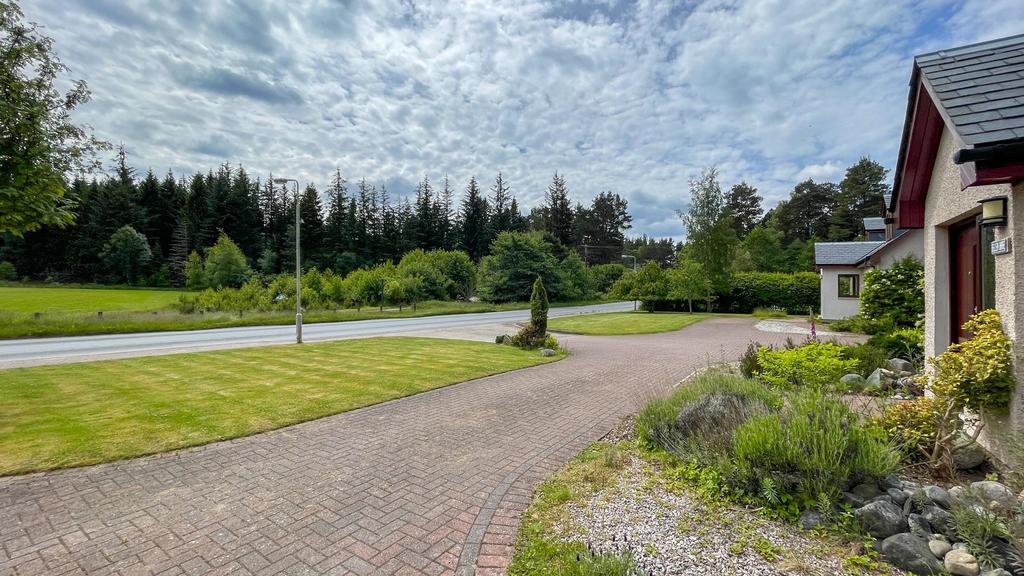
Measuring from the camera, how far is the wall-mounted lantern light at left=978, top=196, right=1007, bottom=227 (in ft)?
13.7

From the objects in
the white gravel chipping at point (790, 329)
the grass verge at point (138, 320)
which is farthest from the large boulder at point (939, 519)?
the grass verge at point (138, 320)

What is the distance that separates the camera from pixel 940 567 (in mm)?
2758

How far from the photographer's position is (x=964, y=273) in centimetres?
563

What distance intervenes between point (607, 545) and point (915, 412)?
388cm

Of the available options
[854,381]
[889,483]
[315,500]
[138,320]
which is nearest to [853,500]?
[889,483]

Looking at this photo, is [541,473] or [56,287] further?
[56,287]

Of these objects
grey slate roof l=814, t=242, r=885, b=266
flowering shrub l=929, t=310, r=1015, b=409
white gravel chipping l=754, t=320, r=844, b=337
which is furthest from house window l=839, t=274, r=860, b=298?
flowering shrub l=929, t=310, r=1015, b=409

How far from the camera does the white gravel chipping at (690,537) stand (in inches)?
111

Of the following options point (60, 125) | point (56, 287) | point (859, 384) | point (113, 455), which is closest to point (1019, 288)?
point (859, 384)

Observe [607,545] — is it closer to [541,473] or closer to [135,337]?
[541,473]

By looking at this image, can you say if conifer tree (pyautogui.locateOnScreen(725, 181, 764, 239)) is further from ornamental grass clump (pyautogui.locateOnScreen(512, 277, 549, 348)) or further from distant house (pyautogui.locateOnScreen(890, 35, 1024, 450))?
distant house (pyautogui.locateOnScreen(890, 35, 1024, 450))

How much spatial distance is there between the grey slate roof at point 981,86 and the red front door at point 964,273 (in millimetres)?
1675

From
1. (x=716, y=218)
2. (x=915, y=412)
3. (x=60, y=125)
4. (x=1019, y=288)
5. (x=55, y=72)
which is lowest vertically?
(x=915, y=412)

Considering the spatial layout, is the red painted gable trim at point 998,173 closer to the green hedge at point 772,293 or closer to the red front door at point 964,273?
the red front door at point 964,273
